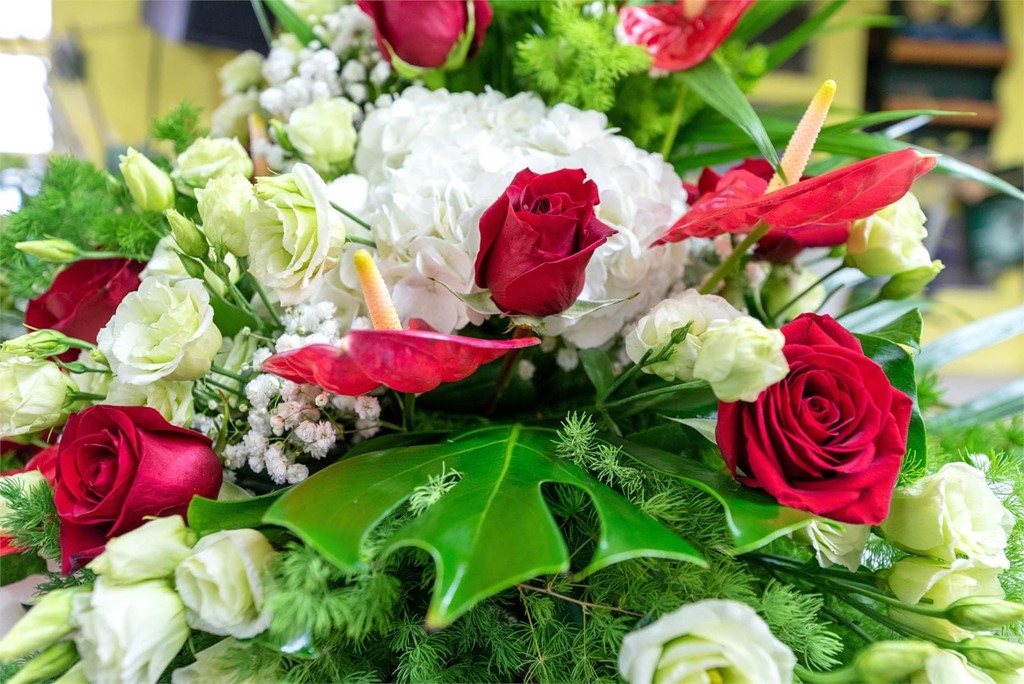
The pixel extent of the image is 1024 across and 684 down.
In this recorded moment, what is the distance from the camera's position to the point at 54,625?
1.05 feet

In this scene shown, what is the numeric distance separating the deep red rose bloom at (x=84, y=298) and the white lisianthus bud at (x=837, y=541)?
43 cm

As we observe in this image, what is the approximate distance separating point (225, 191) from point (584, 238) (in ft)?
0.63

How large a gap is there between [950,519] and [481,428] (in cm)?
25

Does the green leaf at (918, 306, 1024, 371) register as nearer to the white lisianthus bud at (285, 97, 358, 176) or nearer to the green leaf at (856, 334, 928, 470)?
the green leaf at (856, 334, 928, 470)

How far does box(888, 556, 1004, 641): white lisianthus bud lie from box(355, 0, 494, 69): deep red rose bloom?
457 mm

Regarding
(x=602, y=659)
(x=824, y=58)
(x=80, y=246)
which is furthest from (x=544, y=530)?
(x=824, y=58)

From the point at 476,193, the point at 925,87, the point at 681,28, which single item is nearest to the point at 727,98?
the point at 681,28

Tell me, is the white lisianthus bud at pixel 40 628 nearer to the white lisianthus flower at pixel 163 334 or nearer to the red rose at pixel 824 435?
the white lisianthus flower at pixel 163 334

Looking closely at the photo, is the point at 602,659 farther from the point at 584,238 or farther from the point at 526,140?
the point at 526,140

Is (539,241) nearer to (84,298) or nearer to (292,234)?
(292,234)

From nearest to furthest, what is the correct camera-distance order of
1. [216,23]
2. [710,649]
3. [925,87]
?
[710,649] < [216,23] < [925,87]

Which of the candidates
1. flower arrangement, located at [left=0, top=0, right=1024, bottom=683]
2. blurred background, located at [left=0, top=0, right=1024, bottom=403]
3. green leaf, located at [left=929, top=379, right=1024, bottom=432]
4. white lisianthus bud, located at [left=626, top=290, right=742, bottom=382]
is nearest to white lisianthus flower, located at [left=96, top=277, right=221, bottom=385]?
flower arrangement, located at [left=0, top=0, right=1024, bottom=683]

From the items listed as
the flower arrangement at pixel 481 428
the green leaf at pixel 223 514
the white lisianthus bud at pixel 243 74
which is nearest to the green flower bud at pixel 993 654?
the flower arrangement at pixel 481 428

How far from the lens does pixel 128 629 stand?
0.31 m
